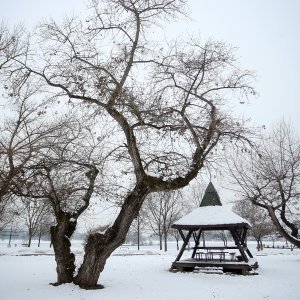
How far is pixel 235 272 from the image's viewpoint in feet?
55.3

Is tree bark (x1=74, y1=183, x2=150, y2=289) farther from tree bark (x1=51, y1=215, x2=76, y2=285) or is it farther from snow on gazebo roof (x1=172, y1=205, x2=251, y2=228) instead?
snow on gazebo roof (x1=172, y1=205, x2=251, y2=228)

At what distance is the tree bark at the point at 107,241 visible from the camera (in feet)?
34.2

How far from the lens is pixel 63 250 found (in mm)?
11023

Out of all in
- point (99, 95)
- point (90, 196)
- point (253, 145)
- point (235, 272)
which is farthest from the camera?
point (235, 272)

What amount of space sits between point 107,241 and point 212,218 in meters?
9.03

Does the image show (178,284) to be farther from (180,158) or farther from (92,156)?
(92,156)

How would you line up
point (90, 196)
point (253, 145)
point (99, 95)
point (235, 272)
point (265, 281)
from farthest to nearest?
point (235, 272) → point (265, 281) → point (90, 196) → point (253, 145) → point (99, 95)

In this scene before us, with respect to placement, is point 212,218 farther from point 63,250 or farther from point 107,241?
point 63,250

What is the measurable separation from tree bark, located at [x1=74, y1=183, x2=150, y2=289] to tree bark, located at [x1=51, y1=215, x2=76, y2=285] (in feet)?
1.74

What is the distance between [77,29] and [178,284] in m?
10.8

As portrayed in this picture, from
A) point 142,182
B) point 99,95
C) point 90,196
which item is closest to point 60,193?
point 90,196

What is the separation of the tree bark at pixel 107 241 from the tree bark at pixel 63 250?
1.74ft

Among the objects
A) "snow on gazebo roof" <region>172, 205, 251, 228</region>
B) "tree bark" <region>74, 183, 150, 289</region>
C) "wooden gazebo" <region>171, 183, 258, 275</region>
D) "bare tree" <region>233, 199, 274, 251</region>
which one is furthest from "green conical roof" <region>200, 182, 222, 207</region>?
"bare tree" <region>233, 199, 274, 251</region>

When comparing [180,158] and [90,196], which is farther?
[90,196]
